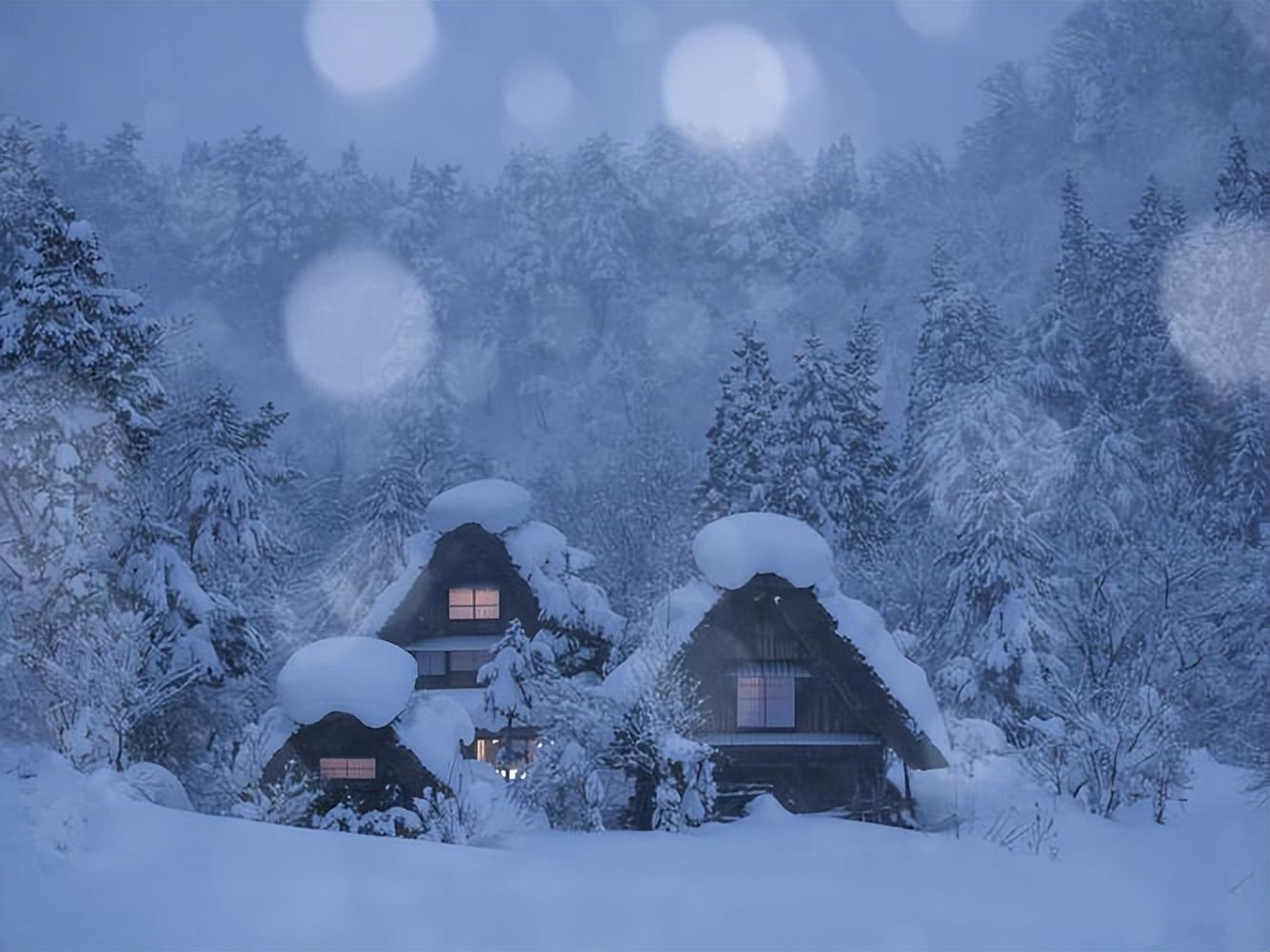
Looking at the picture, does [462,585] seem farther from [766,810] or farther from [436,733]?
[766,810]

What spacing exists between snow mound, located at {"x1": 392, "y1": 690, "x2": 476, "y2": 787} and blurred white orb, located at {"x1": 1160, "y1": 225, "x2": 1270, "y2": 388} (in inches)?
1507

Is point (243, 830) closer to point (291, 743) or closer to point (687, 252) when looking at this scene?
point (291, 743)

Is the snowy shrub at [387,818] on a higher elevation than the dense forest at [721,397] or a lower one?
lower

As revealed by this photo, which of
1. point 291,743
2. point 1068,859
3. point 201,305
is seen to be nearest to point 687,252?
point 201,305

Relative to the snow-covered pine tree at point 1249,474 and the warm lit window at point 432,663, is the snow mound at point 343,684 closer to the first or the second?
the warm lit window at point 432,663

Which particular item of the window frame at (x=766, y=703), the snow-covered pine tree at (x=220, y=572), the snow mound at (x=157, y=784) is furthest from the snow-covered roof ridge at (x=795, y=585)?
the snow-covered pine tree at (x=220, y=572)

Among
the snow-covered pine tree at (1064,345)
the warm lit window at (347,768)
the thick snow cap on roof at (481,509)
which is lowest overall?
the warm lit window at (347,768)

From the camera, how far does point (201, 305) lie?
285 ft

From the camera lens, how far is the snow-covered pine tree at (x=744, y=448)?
4319cm

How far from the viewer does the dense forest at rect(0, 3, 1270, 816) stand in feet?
83.5

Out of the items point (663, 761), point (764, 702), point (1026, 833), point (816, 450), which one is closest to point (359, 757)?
point (663, 761)

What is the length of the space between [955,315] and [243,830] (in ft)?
146

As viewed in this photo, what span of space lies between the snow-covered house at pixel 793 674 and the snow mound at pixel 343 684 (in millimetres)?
5434

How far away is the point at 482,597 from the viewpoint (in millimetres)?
34250
